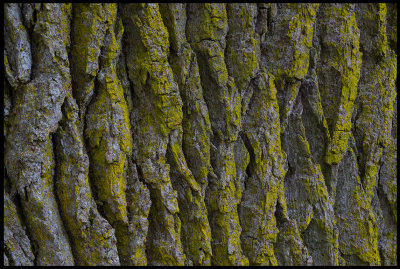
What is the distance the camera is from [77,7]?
336 centimetres

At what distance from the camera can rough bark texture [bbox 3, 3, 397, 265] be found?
315cm

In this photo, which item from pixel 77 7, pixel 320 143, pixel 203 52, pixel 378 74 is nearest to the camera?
pixel 77 7

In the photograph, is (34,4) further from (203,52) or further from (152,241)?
(152,241)

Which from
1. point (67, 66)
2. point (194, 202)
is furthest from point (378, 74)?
point (67, 66)

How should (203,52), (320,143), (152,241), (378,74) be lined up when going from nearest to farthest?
(152,241), (203,52), (320,143), (378,74)

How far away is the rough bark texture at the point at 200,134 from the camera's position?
3.15 m

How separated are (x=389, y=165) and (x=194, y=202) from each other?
275cm

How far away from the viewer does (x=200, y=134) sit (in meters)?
3.87

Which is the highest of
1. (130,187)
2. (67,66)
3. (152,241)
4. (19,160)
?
(67,66)

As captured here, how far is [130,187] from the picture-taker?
3557 mm

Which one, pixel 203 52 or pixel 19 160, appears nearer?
pixel 19 160

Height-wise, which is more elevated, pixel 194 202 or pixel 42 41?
pixel 42 41

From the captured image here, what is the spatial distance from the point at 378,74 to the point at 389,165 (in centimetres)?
113

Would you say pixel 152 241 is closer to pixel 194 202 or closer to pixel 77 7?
pixel 194 202
